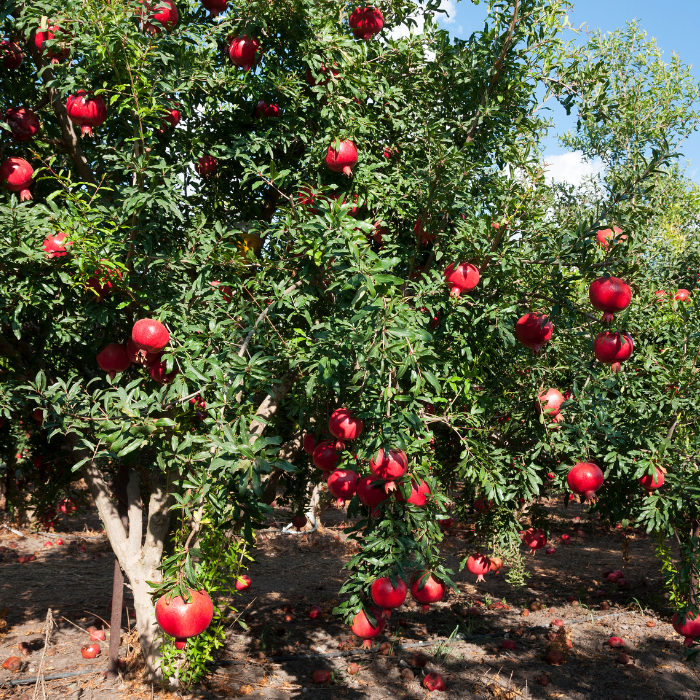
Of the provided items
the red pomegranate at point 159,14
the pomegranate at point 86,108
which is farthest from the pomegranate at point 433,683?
the red pomegranate at point 159,14

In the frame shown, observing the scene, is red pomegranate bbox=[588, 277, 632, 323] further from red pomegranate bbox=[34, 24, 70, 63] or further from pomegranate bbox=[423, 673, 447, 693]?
Answer: pomegranate bbox=[423, 673, 447, 693]

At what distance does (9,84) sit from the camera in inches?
146

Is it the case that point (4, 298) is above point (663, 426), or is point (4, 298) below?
above

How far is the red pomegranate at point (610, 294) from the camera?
2.78m

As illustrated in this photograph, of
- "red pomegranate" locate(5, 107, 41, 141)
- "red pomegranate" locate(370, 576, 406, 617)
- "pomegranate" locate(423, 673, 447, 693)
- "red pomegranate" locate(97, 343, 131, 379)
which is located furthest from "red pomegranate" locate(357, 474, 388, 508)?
"pomegranate" locate(423, 673, 447, 693)

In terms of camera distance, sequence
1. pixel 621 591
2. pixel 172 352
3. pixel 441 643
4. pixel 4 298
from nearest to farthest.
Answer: pixel 172 352
pixel 4 298
pixel 441 643
pixel 621 591

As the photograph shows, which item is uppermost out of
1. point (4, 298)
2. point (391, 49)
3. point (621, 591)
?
point (391, 49)

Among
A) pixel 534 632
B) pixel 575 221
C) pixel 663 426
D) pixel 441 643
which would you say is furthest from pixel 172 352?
pixel 534 632

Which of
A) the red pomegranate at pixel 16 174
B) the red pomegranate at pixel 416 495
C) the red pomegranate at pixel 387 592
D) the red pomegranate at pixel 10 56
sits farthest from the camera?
the red pomegranate at pixel 10 56

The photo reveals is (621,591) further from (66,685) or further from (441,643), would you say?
(66,685)

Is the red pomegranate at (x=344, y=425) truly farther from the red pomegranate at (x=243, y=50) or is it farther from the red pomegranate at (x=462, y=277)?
the red pomegranate at (x=243, y=50)

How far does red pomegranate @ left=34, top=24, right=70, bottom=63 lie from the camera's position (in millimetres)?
3116

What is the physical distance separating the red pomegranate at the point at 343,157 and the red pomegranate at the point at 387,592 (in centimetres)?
225

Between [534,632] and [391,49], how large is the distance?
649cm
